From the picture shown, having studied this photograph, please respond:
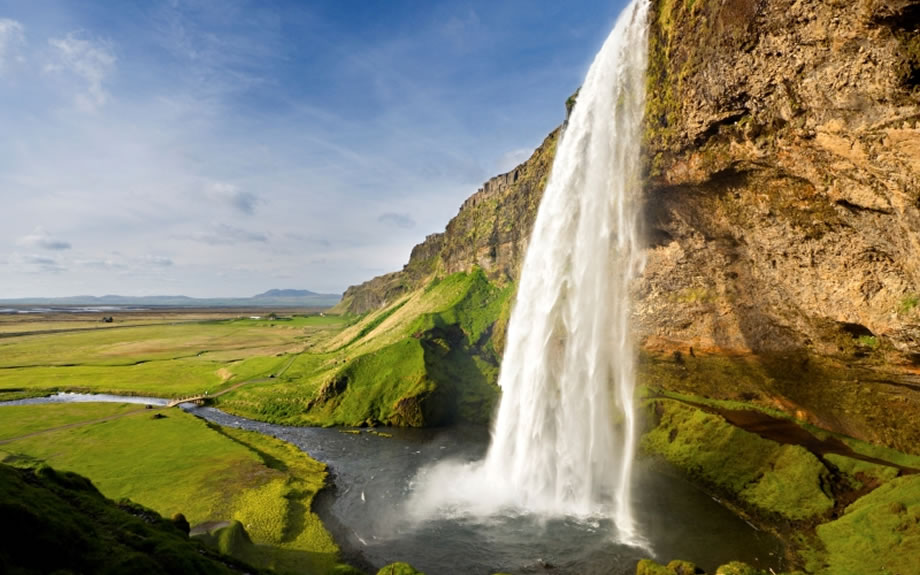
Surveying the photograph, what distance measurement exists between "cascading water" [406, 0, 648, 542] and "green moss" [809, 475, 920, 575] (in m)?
12.5

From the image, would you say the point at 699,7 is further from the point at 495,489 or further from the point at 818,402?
the point at 495,489

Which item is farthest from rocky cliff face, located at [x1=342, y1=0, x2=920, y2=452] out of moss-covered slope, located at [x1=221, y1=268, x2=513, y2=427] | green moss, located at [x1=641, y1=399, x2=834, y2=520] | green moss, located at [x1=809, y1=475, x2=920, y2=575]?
moss-covered slope, located at [x1=221, y1=268, x2=513, y2=427]

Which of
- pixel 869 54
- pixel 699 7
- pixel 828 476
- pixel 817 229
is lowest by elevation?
pixel 828 476

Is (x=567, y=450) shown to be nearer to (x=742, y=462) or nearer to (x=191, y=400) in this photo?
(x=742, y=462)

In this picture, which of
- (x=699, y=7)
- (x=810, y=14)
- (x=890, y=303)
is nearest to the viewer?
(x=810, y=14)

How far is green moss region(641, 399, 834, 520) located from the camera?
29781 millimetres

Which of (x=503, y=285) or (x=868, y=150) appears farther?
(x=503, y=285)

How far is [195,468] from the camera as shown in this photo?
3759 cm

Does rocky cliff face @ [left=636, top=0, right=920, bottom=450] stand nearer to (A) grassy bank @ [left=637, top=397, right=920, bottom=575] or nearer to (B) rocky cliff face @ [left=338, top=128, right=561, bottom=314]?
(A) grassy bank @ [left=637, top=397, right=920, bottom=575]

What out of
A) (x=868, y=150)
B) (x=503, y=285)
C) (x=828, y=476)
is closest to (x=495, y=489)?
(x=828, y=476)

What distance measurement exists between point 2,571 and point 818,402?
4711 cm

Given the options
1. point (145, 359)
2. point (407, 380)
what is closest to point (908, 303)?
point (407, 380)

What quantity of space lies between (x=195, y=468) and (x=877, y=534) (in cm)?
4770

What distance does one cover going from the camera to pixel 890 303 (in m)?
26.9
